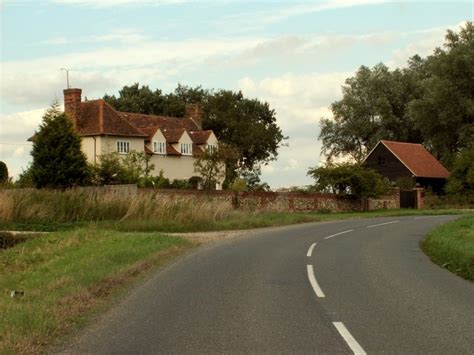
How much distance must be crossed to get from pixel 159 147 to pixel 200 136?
7.98m

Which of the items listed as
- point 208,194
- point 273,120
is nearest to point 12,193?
point 208,194

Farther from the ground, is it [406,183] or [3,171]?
[3,171]

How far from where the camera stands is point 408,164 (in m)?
78.8

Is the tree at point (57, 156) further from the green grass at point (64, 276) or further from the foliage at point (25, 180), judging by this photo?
the green grass at point (64, 276)

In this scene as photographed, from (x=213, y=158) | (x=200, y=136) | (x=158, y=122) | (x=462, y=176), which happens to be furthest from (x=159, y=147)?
(x=462, y=176)

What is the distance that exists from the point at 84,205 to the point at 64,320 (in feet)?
82.9

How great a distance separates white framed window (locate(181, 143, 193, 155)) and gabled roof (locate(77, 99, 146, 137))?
21.8 ft

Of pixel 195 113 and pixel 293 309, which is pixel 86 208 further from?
pixel 195 113

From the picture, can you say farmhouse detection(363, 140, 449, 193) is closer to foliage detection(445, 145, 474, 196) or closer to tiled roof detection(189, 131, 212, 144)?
foliage detection(445, 145, 474, 196)

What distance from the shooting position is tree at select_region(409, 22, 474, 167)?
6981cm

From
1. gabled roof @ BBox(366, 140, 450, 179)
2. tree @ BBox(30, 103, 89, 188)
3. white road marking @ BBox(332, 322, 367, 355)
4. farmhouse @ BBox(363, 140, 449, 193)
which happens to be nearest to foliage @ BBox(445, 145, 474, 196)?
farmhouse @ BBox(363, 140, 449, 193)

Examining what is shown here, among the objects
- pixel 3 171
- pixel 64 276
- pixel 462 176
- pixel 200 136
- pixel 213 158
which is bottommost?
pixel 64 276

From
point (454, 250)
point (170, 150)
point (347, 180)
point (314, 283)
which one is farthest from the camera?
point (170, 150)

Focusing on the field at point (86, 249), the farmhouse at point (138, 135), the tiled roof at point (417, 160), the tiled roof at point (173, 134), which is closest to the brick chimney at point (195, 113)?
the farmhouse at point (138, 135)
